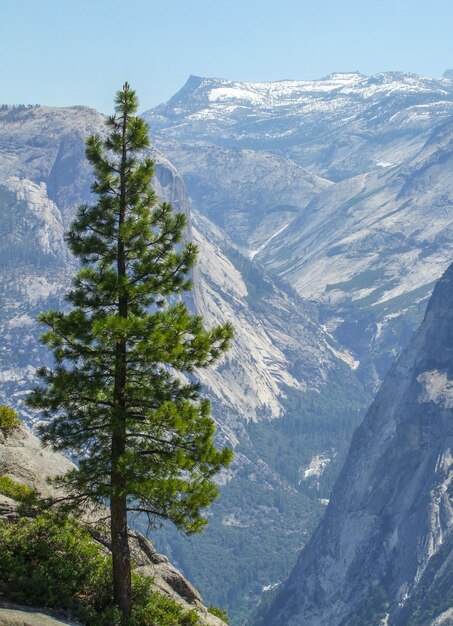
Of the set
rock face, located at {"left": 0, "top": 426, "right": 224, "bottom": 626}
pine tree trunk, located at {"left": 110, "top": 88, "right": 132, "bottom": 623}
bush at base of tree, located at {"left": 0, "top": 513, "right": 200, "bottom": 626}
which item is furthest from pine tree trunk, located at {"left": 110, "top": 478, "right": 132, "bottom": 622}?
rock face, located at {"left": 0, "top": 426, "right": 224, "bottom": 626}

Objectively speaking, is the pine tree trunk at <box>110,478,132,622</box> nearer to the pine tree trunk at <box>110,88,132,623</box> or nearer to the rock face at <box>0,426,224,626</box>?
the pine tree trunk at <box>110,88,132,623</box>

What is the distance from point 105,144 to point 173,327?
892 centimetres

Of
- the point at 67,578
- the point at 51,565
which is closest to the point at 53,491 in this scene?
the point at 51,565

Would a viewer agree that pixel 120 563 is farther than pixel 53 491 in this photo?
No

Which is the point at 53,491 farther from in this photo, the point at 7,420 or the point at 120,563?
the point at 120,563

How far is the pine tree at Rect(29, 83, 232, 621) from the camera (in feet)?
109

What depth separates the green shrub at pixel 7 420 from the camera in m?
43.9

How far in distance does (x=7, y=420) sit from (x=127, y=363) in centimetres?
1259

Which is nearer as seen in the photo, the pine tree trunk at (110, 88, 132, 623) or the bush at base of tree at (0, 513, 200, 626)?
the bush at base of tree at (0, 513, 200, 626)

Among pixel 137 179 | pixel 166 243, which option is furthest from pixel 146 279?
pixel 137 179

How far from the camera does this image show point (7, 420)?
4394 cm

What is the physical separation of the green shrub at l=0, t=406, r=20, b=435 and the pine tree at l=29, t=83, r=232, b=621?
9.20 meters

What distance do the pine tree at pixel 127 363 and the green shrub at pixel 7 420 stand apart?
30.2ft

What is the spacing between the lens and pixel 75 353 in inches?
1332
